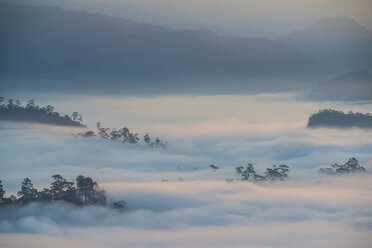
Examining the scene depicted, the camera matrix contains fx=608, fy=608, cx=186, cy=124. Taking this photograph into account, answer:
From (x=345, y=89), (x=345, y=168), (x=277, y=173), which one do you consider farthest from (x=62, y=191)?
(x=345, y=89)

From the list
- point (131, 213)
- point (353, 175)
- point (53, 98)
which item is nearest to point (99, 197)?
point (131, 213)

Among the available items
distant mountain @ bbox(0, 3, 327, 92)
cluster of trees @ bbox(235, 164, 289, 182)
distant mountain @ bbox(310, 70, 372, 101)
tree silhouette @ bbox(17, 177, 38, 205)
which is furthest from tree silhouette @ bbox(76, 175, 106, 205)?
distant mountain @ bbox(310, 70, 372, 101)

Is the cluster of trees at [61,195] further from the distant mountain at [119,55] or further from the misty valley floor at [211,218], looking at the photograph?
the distant mountain at [119,55]

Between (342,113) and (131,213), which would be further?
(342,113)

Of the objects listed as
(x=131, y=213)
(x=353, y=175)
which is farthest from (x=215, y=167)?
(x=353, y=175)

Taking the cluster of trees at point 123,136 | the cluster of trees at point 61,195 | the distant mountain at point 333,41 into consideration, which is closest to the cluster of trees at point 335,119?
the distant mountain at point 333,41

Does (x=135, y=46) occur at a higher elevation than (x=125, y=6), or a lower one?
lower

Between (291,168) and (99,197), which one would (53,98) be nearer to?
(99,197)

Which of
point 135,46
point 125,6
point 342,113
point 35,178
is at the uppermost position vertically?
point 125,6
